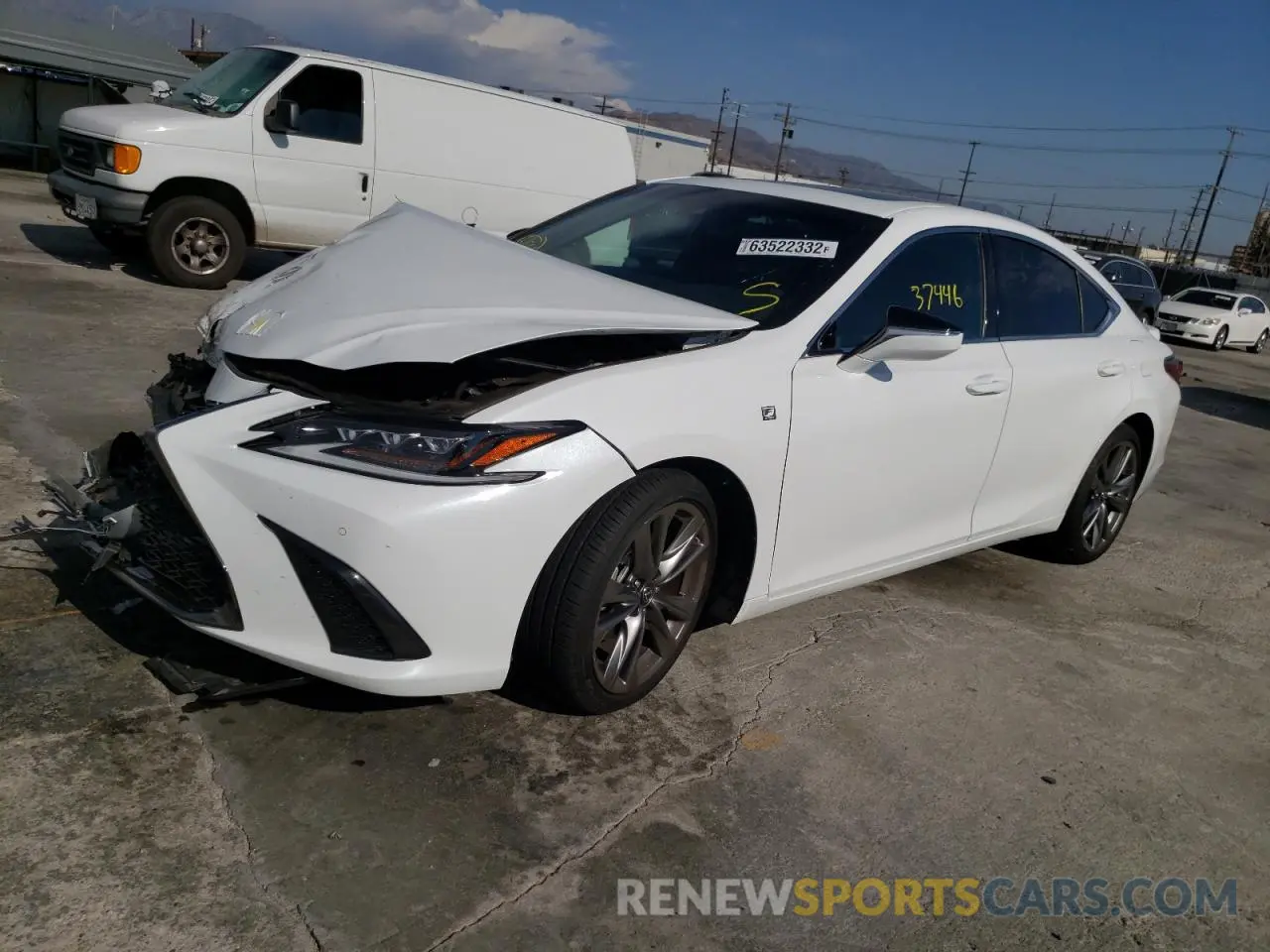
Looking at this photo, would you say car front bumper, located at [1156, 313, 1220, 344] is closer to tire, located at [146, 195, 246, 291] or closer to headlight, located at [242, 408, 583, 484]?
tire, located at [146, 195, 246, 291]

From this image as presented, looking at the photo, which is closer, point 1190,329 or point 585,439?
point 585,439

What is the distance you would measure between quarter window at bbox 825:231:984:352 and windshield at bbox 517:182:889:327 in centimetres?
13

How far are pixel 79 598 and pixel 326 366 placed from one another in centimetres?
131

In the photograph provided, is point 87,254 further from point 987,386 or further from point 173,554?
point 987,386

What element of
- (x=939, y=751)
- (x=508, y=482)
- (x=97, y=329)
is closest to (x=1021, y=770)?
(x=939, y=751)

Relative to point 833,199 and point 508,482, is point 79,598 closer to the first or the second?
point 508,482

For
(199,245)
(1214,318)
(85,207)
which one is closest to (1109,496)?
(199,245)

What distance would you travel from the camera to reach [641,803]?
2.72m

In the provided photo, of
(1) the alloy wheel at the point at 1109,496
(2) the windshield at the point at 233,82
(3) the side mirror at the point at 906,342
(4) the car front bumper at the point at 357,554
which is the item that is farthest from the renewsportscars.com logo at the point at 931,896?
(2) the windshield at the point at 233,82

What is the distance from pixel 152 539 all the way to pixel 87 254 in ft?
29.0

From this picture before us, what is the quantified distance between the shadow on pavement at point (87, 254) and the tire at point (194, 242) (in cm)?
30

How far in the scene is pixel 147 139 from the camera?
8.62 metres

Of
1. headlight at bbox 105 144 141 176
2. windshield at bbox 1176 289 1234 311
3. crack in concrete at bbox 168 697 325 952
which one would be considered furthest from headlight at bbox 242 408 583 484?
windshield at bbox 1176 289 1234 311

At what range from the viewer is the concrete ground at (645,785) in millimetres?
2240
